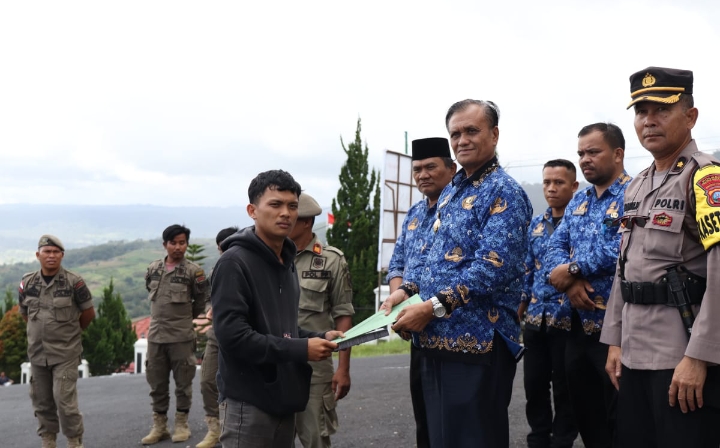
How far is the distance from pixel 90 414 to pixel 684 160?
8176mm

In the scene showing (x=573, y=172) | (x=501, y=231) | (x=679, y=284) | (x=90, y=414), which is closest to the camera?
(x=679, y=284)

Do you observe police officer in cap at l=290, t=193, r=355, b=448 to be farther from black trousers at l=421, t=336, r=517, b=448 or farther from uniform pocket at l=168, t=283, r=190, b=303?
uniform pocket at l=168, t=283, r=190, b=303

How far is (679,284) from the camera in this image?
262 cm

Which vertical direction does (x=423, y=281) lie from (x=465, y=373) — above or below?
above

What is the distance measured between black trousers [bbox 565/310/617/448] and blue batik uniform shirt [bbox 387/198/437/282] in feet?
4.17

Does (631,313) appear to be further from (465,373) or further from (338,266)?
(338,266)

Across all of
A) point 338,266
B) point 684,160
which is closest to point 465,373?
point 684,160

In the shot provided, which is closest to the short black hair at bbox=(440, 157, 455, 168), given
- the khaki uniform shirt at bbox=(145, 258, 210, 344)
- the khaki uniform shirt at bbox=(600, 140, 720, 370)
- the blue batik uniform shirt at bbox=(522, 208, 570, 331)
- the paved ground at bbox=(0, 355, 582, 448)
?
the blue batik uniform shirt at bbox=(522, 208, 570, 331)

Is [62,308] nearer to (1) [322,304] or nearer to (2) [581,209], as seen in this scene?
(1) [322,304]

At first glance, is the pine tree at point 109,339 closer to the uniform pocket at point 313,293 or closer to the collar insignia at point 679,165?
the uniform pocket at point 313,293

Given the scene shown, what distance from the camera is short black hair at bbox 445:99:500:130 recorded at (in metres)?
3.33

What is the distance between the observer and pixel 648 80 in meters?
2.85

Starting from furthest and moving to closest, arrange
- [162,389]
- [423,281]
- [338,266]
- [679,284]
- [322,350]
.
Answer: [162,389] < [338,266] < [423,281] < [322,350] < [679,284]

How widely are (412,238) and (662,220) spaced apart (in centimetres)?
200
